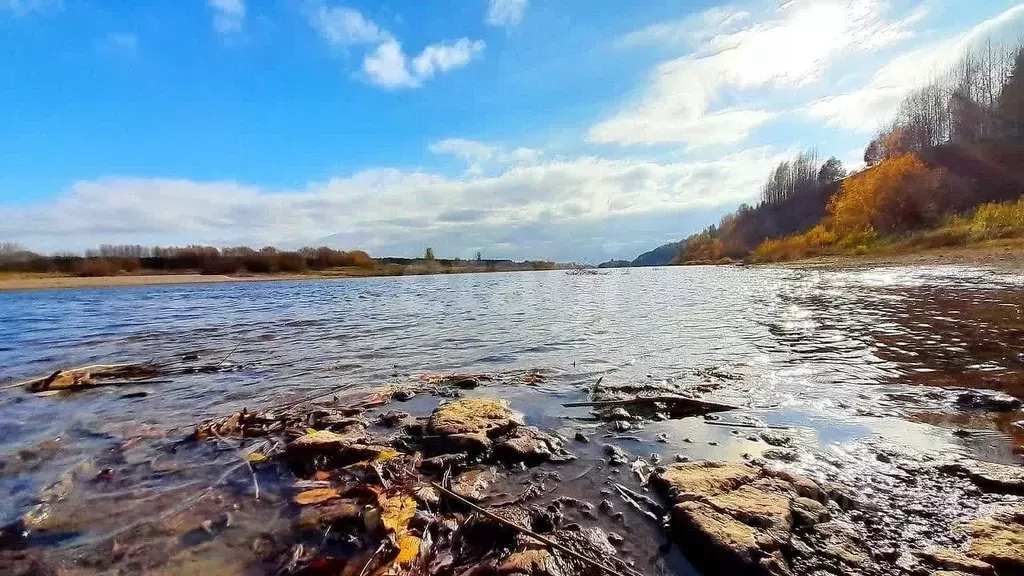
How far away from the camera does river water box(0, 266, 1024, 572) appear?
16.6 feet

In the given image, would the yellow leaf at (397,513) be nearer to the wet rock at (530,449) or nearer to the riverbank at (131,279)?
the wet rock at (530,449)

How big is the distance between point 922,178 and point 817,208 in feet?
176

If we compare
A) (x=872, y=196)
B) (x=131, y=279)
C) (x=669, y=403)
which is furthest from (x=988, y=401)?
(x=131, y=279)

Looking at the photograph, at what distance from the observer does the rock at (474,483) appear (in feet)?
12.4

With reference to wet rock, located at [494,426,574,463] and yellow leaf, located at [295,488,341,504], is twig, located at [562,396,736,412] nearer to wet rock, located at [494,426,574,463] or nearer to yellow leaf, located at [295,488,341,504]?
wet rock, located at [494,426,574,463]

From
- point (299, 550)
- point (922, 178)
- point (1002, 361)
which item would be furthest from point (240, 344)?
point (922, 178)

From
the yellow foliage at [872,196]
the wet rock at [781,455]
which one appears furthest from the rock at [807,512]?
the yellow foliage at [872,196]

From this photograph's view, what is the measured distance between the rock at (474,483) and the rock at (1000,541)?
332 cm

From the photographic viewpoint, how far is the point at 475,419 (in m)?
5.41

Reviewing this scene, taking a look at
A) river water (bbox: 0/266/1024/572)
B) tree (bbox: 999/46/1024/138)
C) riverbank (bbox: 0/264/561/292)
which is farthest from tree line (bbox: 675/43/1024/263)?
riverbank (bbox: 0/264/561/292)

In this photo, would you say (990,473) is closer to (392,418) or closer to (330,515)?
(330,515)

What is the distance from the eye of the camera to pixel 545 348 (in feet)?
36.4

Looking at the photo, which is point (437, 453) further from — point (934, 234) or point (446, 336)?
point (934, 234)

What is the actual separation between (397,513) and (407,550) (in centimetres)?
45
